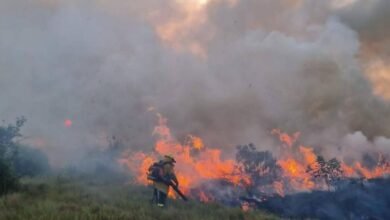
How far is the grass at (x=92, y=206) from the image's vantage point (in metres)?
12.1

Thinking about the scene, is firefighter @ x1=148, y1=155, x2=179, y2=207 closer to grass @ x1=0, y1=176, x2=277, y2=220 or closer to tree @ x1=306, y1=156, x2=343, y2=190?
grass @ x1=0, y1=176, x2=277, y2=220

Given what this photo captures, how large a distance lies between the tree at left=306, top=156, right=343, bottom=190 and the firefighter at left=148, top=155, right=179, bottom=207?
18.7 m

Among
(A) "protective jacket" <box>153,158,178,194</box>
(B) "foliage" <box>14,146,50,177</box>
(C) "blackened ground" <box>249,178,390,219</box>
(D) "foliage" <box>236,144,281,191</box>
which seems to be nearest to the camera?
(A) "protective jacket" <box>153,158,178,194</box>

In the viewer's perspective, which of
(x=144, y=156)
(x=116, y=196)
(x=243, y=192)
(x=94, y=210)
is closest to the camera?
(x=94, y=210)

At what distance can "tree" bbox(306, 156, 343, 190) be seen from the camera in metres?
33.5

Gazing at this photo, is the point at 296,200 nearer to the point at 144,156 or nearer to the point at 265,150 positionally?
the point at 265,150

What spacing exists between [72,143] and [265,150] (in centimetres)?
1706

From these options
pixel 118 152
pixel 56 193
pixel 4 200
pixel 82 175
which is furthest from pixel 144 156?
pixel 4 200

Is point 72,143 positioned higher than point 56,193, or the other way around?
point 72,143

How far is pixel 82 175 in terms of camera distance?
83.3 feet

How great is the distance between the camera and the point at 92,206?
13.8 meters

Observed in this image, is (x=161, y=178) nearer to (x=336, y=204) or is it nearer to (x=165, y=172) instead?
(x=165, y=172)

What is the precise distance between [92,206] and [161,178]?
4.10m

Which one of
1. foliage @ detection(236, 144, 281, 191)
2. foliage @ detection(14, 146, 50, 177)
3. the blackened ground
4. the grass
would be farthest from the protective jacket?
foliage @ detection(236, 144, 281, 191)
